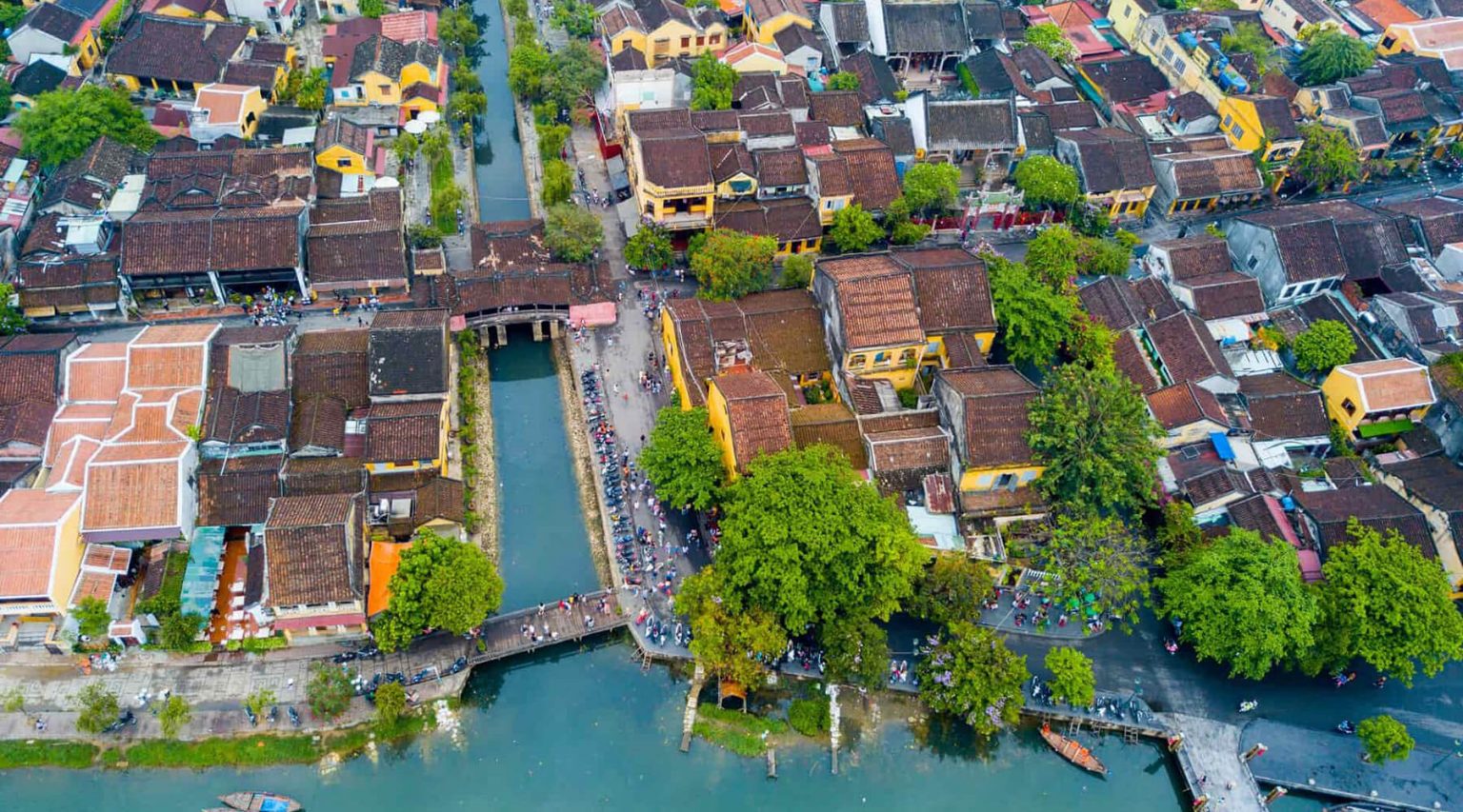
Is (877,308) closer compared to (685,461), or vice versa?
(685,461)

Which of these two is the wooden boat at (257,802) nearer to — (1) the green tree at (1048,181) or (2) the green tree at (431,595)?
(2) the green tree at (431,595)

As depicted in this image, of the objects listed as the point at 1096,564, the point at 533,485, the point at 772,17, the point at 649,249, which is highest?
the point at 772,17

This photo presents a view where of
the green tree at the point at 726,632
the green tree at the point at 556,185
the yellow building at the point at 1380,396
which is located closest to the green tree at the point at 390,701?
the green tree at the point at 726,632

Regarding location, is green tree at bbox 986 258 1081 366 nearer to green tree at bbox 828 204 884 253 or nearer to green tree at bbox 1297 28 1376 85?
green tree at bbox 828 204 884 253

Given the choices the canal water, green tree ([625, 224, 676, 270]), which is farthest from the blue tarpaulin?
green tree ([625, 224, 676, 270])

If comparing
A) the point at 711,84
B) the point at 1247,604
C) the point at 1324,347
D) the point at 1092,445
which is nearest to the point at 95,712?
the point at 1092,445

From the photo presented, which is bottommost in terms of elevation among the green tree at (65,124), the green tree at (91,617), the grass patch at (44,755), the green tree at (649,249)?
the grass patch at (44,755)

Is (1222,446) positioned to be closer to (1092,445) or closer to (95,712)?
(1092,445)

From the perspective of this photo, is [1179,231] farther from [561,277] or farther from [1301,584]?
[561,277]
